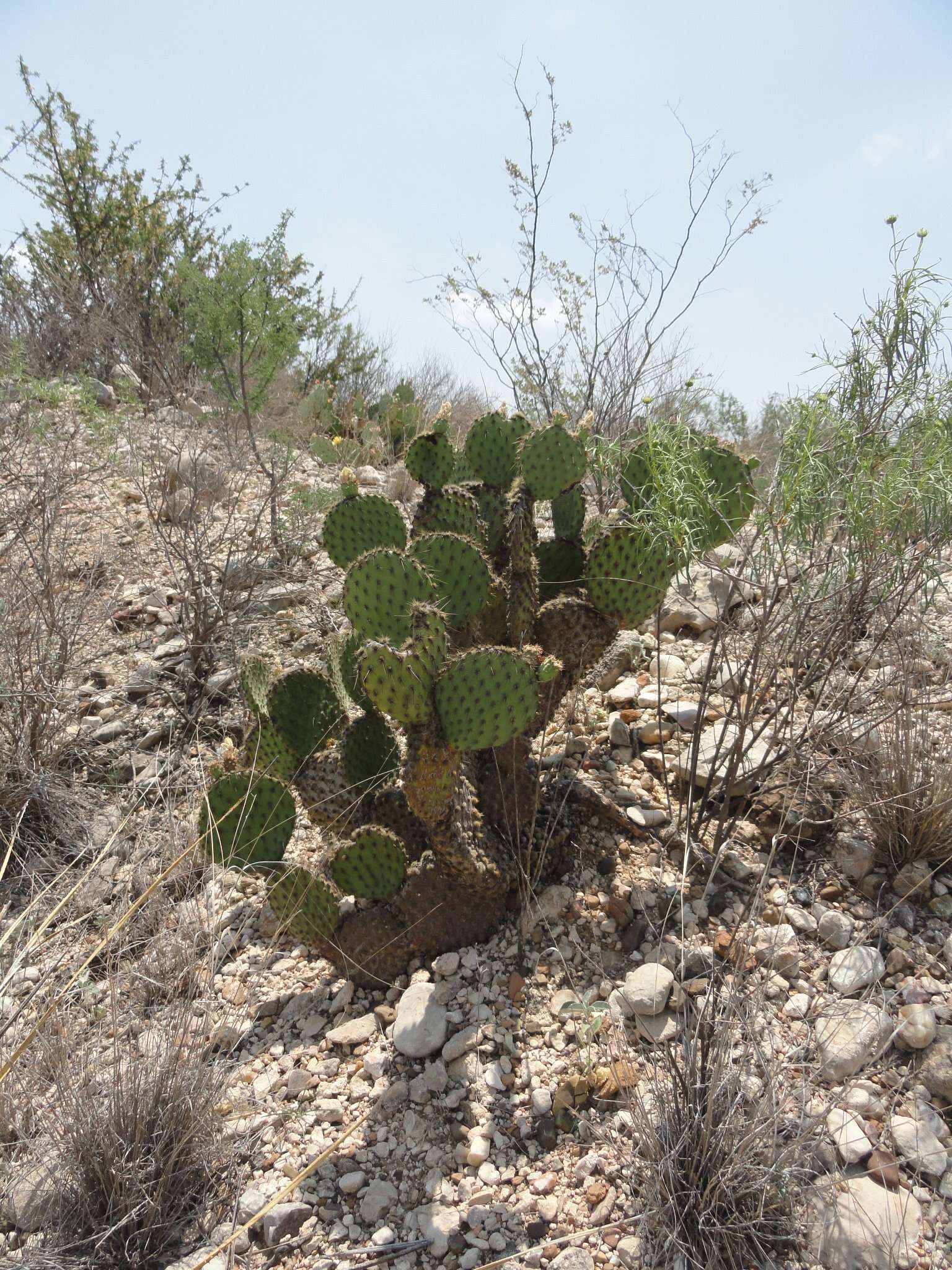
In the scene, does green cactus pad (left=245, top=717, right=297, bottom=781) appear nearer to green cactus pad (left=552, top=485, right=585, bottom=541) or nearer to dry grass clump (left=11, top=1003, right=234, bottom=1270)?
dry grass clump (left=11, top=1003, right=234, bottom=1270)

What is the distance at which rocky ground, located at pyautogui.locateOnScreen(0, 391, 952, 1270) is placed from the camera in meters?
1.68

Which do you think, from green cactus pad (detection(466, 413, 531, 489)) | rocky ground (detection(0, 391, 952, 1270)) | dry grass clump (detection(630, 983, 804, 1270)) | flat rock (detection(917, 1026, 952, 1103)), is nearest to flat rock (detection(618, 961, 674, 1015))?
rocky ground (detection(0, 391, 952, 1270))

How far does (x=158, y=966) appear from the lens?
219 centimetres

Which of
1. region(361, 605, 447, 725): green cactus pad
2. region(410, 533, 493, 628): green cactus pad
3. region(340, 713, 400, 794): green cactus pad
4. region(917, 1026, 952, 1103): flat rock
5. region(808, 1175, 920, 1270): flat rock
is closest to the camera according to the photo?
region(808, 1175, 920, 1270): flat rock

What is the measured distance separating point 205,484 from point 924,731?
4621 millimetres

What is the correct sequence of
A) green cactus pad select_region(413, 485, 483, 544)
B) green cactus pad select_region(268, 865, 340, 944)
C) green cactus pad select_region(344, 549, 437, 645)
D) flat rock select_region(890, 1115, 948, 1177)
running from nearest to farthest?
1. flat rock select_region(890, 1115, 948, 1177)
2. green cactus pad select_region(344, 549, 437, 645)
3. green cactus pad select_region(268, 865, 340, 944)
4. green cactus pad select_region(413, 485, 483, 544)

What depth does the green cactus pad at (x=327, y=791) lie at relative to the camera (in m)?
2.53

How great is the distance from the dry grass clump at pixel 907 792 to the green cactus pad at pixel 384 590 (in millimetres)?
1352

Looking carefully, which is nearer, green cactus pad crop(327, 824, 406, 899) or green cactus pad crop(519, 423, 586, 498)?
green cactus pad crop(327, 824, 406, 899)

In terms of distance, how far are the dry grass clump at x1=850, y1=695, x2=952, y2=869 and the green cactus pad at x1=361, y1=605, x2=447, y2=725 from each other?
49.0 inches

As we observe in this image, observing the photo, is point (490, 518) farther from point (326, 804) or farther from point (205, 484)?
point (205, 484)

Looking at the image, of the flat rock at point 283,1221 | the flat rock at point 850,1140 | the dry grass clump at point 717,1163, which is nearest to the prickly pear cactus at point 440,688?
the flat rock at point 283,1221

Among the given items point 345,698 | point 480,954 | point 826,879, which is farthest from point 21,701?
point 826,879

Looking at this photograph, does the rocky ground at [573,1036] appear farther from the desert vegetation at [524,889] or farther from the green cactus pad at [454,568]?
the green cactus pad at [454,568]
